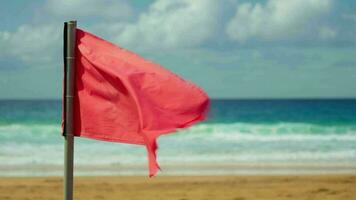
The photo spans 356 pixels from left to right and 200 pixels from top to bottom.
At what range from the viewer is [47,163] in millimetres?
17875

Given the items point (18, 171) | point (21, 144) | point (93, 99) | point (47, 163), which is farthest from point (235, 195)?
point (21, 144)

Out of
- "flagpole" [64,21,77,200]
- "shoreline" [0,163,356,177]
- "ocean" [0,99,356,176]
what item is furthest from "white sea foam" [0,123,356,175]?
"flagpole" [64,21,77,200]

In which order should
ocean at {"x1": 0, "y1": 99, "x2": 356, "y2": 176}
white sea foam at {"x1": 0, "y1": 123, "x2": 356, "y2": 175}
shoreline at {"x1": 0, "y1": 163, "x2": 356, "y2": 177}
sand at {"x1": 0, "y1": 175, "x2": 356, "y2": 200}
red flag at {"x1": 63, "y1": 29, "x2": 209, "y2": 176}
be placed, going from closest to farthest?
red flag at {"x1": 63, "y1": 29, "x2": 209, "y2": 176}, sand at {"x1": 0, "y1": 175, "x2": 356, "y2": 200}, shoreline at {"x1": 0, "y1": 163, "x2": 356, "y2": 177}, ocean at {"x1": 0, "y1": 99, "x2": 356, "y2": 176}, white sea foam at {"x1": 0, "y1": 123, "x2": 356, "y2": 175}

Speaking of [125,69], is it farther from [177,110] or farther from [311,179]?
[311,179]

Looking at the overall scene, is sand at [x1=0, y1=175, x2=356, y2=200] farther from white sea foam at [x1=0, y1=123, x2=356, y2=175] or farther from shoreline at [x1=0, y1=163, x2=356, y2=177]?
white sea foam at [x1=0, y1=123, x2=356, y2=175]

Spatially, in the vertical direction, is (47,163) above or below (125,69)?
above

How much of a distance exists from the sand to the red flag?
8310mm

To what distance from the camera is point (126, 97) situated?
3066mm

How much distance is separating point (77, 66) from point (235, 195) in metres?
8.93

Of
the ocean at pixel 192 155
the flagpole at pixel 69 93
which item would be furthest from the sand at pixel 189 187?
the flagpole at pixel 69 93

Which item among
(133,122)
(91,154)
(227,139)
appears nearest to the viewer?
(133,122)

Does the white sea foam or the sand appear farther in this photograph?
the white sea foam

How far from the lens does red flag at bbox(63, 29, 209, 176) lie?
119 inches

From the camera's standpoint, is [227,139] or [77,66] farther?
[227,139]
